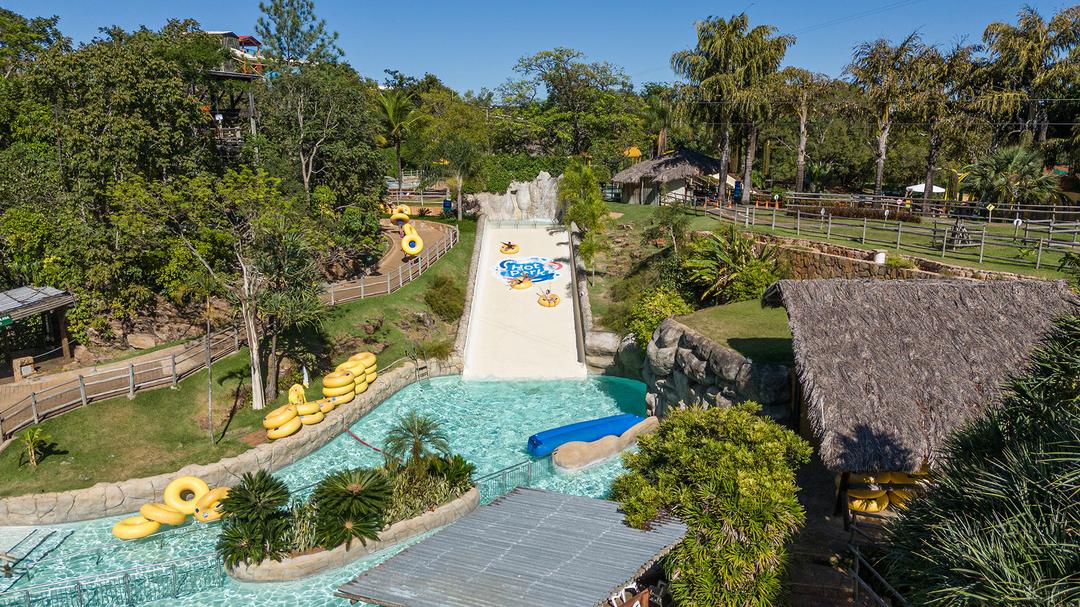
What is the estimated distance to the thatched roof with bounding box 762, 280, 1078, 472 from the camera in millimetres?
14664

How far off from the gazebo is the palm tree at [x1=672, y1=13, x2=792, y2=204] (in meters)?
31.2

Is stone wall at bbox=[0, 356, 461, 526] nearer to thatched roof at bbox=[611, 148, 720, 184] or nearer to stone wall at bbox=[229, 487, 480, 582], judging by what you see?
stone wall at bbox=[229, 487, 480, 582]

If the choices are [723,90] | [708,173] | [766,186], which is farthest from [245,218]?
[766,186]

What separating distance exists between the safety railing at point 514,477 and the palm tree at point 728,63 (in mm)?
25154

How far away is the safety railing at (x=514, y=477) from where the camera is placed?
1809 cm

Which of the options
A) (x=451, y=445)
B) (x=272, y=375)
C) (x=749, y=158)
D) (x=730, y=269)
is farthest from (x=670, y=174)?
(x=272, y=375)

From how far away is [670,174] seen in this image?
44.4 metres

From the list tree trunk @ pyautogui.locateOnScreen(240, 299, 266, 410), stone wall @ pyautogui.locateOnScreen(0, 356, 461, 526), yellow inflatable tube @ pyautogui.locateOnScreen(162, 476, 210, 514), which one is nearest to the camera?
stone wall @ pyautogui.locateOnScreen(0, 356, 461, 526)

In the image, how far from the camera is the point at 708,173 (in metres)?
44.6

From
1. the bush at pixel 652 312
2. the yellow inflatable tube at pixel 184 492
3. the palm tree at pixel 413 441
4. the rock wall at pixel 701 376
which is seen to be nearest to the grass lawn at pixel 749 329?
the rock wall at pixel 701 376

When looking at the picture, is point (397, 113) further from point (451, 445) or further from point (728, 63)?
point (451, 445)

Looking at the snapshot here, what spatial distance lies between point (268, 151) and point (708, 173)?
2684cm

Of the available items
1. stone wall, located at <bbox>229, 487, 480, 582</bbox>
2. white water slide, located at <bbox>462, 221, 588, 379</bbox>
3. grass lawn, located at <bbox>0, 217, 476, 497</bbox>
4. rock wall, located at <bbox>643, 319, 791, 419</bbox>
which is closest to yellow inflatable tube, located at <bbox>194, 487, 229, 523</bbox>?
grass lawn, located at <bbox>0, 217, 476, 497</bbox>

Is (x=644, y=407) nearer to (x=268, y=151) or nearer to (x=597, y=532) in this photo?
(x=597, y=532)
